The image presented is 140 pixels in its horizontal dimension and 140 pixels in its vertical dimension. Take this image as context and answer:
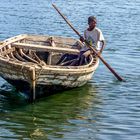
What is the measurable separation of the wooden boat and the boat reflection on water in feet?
1.23

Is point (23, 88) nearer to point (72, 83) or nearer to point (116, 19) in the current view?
point (72, 83)

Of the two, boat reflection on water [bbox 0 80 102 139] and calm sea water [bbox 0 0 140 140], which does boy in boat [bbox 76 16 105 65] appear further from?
boat reflection on water [bbox 0 80 102 139]

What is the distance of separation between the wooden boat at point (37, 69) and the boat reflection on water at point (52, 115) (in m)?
0.37

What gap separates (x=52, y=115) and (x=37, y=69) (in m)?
1.17

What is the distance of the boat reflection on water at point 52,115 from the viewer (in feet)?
36.4

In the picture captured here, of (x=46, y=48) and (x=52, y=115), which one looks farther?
(x=46, y=48)

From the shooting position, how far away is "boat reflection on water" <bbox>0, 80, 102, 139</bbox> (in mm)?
11086

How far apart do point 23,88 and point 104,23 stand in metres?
14.3

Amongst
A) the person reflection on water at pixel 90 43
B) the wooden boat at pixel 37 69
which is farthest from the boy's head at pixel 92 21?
the wooden boat at pixel 37 69

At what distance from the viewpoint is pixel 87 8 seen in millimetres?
31688

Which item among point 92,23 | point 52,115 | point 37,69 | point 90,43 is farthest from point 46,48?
point 52,115

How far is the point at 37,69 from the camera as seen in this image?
1210 centimetres

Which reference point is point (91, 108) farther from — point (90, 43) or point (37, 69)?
point (90, 43)

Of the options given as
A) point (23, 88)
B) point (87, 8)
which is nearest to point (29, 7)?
point (87, 8)
